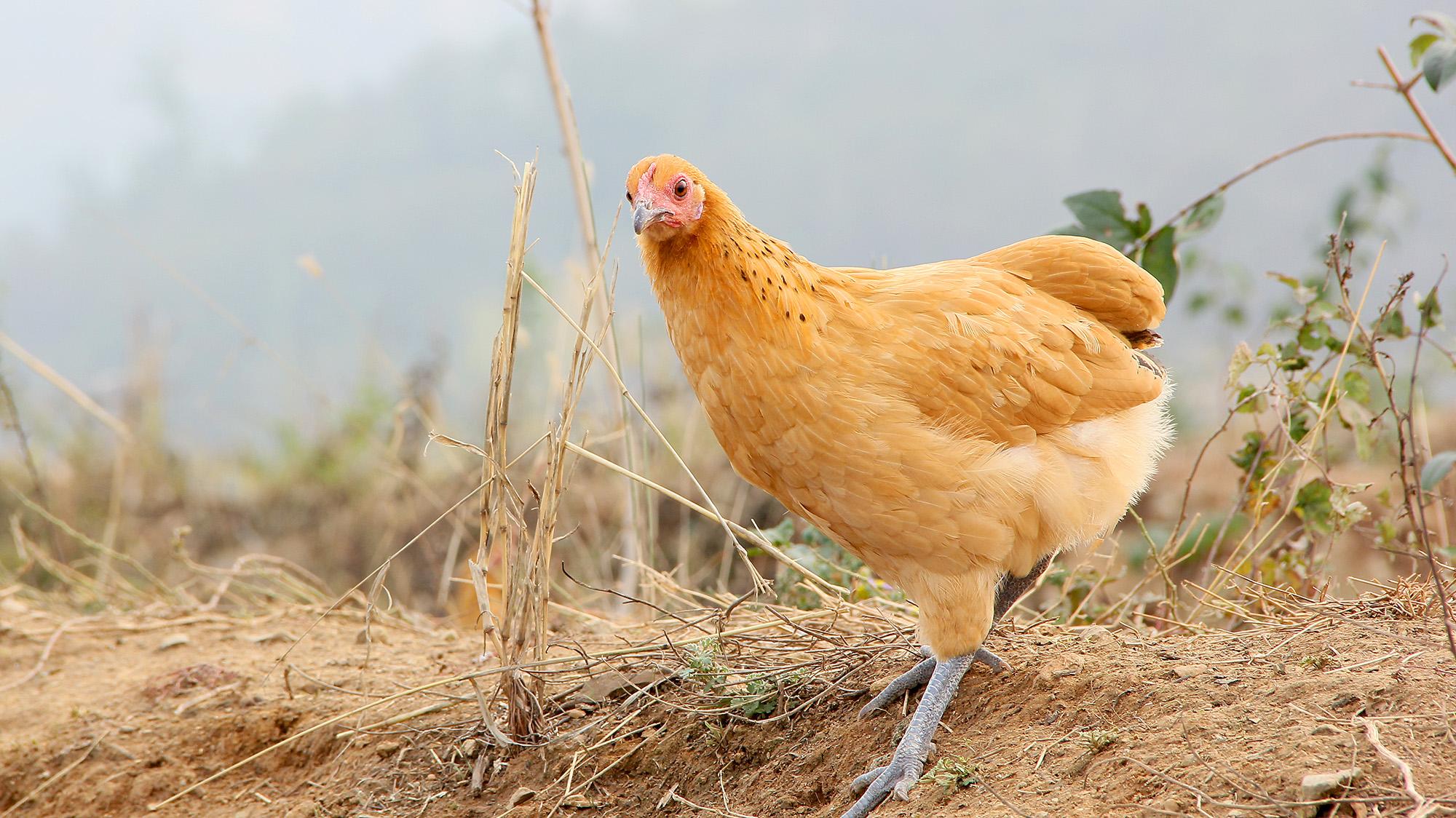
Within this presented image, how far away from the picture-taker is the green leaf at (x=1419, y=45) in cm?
273

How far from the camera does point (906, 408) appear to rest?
2.39 metres

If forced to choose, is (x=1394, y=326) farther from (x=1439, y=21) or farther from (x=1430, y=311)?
(x=1439, y=21)

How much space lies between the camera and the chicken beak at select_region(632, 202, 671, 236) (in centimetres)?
226

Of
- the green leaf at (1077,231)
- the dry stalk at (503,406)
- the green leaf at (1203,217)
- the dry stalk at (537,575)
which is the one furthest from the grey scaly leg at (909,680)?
the green leaf at (1203,217)

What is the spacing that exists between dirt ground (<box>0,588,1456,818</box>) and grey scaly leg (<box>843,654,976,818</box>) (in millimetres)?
53

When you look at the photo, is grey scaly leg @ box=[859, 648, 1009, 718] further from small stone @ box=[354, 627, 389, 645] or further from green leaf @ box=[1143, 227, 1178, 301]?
small stone @ box=[354, 627, 389, 645]

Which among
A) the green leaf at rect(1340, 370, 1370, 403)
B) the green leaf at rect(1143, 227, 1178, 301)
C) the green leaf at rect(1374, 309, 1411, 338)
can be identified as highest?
the green leaf at rect(1143, 227, 1178, 301)

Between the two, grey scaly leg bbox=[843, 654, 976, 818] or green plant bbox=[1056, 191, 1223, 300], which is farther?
green plant bbox=[1056, 191, 1223, 300]

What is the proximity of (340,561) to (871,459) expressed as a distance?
5.36 m

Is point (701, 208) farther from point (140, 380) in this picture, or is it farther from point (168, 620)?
point (140, 380)

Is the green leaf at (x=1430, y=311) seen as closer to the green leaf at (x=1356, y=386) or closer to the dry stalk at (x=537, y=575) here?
the green leaf at (x=1356, y=386)

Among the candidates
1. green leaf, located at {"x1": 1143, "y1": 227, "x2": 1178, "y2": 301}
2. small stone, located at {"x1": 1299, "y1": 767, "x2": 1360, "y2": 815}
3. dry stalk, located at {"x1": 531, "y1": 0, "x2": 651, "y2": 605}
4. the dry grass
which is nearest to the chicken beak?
the dry grass

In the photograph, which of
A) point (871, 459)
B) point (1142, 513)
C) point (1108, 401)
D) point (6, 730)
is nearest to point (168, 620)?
point (6, 730)

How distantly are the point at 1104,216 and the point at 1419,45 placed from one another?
3.25ft
